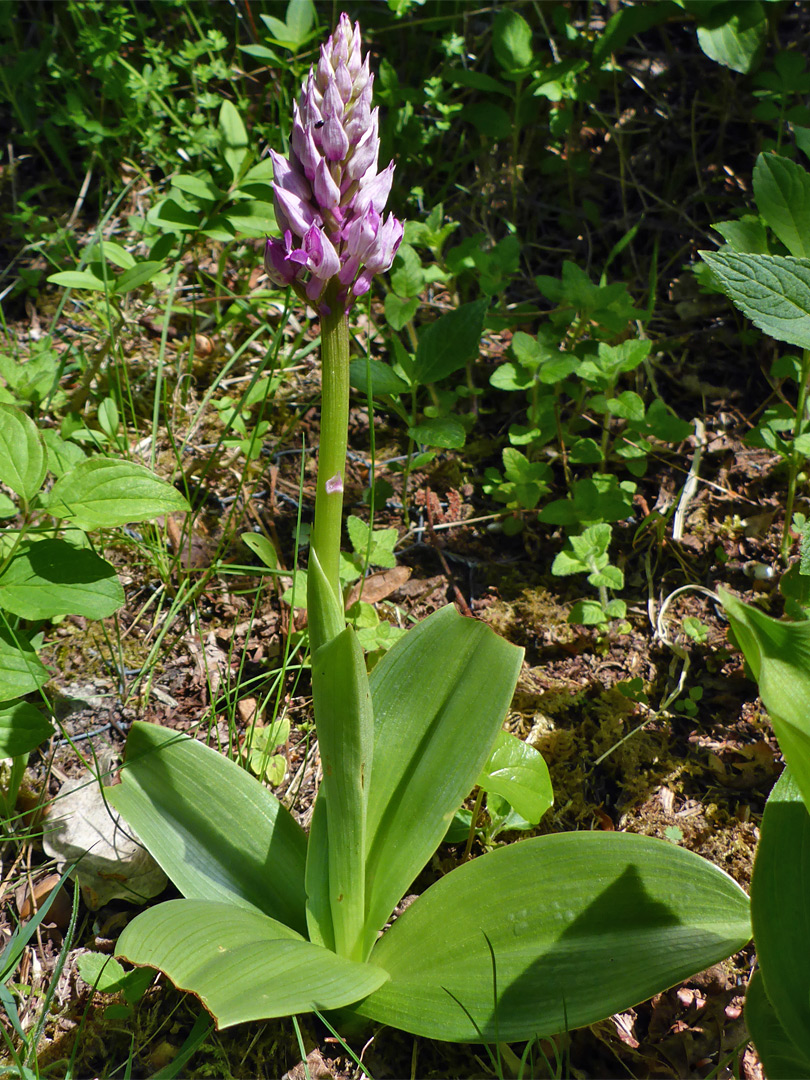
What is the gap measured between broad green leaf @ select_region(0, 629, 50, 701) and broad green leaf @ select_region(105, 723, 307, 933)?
29 centimetres

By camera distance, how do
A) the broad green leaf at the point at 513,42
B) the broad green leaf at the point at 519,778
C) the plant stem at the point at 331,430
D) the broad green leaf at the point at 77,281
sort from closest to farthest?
the plant stem at the point at 331,430, the broad green leaf at the point at 519,778, the broad green leaf at the point at 77,281, the broad green leaf at the point at 513,42

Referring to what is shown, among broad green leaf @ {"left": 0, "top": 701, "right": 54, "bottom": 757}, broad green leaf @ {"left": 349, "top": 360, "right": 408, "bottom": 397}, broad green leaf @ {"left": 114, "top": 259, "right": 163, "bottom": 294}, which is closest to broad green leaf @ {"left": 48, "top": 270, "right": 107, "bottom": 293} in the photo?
broad green leaf @ {"left": 114, "top": 259, "right": 163, "bottom": 294}

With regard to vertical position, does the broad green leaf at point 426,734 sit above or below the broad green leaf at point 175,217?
below

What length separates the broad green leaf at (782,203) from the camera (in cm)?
219

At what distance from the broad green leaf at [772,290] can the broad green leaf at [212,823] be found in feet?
4.90

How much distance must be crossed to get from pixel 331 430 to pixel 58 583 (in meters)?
0.88

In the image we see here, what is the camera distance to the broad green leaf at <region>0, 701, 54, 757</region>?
6.32 feet

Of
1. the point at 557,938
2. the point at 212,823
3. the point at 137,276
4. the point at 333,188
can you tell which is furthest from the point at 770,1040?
the point at 137,276

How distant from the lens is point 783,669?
1334mm

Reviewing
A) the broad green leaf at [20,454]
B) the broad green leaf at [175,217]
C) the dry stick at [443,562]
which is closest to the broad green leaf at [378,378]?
the dry stick at [443,562]

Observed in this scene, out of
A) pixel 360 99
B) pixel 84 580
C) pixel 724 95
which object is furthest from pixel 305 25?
pixel 84 580

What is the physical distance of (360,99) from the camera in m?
1.44

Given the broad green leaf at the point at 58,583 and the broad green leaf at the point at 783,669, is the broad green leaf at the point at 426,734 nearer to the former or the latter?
the broad green leaf at the point at 783,669

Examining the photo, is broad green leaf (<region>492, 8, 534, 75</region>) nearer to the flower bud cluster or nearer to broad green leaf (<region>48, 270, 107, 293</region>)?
Result: broad green leaf (<region>48, 270, 107, 293</region>)
